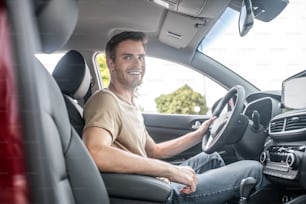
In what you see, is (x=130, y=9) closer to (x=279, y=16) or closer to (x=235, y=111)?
(x=279, y=16)

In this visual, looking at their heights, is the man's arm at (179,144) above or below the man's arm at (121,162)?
below

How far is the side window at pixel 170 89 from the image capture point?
4.09ft

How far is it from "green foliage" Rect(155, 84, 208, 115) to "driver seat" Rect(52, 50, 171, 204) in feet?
0.69

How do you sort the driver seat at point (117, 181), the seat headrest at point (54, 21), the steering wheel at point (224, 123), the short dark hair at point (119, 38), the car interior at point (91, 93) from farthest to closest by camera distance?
the steering wheel at point (224, 123) < the short dark hair at point (119, 38) < the driver seat at point (117, 181) < the seat headrest at point (54, 21) < the car interior at point (91, 93)

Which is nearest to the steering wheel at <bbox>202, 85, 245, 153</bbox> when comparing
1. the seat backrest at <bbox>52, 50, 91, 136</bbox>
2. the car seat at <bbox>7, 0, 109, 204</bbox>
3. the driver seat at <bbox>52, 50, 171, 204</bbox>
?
the driver seat at <bbox>52, 50, 171, 204</bbox>

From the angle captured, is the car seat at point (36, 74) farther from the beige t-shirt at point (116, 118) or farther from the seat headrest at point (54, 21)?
the beige t-shirt at point (116, 118)

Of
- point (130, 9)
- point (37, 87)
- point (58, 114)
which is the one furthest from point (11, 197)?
point (130, 9)

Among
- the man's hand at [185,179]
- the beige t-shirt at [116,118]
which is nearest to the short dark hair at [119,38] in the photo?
the beige t-shirt at [116,118]

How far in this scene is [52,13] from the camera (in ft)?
2.27

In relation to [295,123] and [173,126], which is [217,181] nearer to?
[295,123]

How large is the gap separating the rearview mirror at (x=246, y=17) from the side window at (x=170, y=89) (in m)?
0.23

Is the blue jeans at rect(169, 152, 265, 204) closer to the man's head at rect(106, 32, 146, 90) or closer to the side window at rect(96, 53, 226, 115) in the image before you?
the side window at rect(96, 53, 226, 115)

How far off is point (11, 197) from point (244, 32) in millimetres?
819

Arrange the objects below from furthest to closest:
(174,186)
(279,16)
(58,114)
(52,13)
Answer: (174,186) → (279,16) → (58,114) → (52,13)
